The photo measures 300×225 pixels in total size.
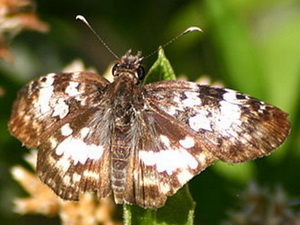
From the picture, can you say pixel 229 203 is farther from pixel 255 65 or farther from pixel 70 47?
pixel 70 47

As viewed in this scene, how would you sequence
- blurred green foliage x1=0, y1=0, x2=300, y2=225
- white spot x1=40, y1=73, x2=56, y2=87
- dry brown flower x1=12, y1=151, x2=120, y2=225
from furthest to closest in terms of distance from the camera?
blurred green foliage x1=0, y1=0, x2=300, y2=225
dry brown flower x1=12, y1=151, x2=120, y2=225
white spot x1=40, y1=73, x2=56, y2=87

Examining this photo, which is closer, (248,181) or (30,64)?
(248,181)

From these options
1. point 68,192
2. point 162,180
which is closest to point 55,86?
point 68,192

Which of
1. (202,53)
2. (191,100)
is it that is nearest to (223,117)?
(191,100)

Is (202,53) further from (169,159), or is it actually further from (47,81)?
(169,159)

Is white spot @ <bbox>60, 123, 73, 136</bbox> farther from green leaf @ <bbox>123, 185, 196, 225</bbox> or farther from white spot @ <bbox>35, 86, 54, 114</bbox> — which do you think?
green leaf @ <bbox>123, 185, 196, 225</bbox>

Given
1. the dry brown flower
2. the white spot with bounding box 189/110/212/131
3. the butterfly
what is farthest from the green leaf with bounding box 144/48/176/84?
the dry brown flower
